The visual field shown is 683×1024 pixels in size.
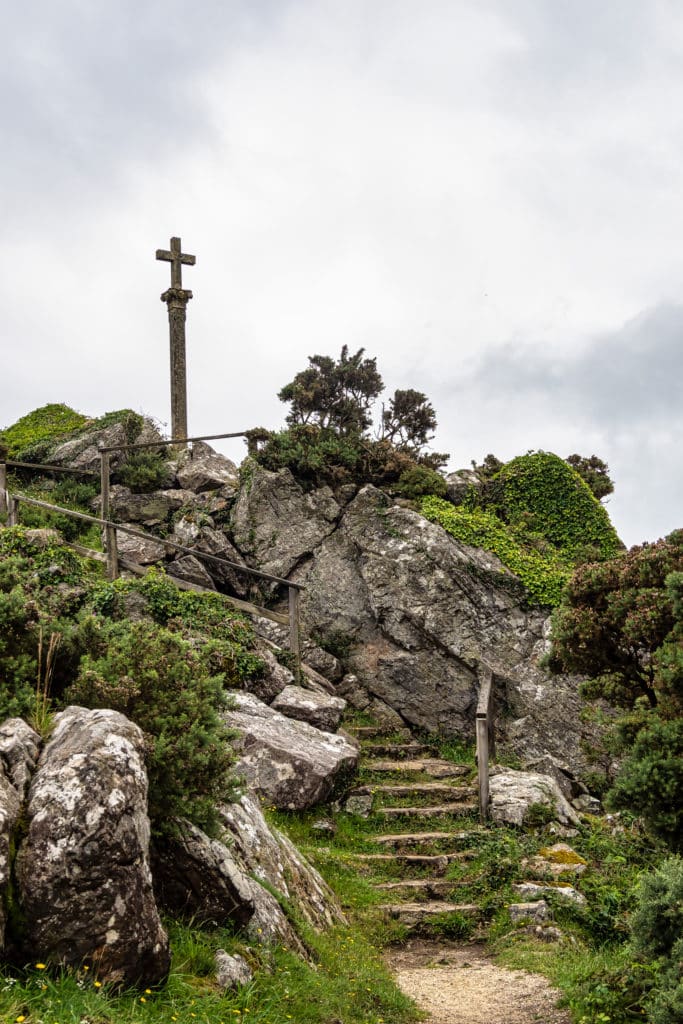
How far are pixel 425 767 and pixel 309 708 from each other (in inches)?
88.6

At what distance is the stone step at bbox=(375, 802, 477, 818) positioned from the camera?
11.4 m

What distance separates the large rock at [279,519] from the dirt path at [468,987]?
874cm

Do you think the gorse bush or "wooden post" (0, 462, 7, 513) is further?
"wooden post" (0, 462, 7, 513)

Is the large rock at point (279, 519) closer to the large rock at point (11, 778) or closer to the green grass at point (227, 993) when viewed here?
the green grass at point (227, 993)

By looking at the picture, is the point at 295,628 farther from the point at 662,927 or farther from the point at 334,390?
the point at 334,390

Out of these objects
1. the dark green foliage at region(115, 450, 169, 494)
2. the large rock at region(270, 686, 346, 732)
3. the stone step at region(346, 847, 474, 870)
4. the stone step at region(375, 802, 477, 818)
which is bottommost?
the stone step at region(346, 847, 474, 870)

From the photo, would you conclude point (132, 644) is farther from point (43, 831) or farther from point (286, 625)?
point (286, 625)

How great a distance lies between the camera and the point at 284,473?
675 inches

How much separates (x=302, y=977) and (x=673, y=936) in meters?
2.59

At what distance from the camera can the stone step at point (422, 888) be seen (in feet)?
31.8

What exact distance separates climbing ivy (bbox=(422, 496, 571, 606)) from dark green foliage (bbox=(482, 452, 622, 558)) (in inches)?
24.7

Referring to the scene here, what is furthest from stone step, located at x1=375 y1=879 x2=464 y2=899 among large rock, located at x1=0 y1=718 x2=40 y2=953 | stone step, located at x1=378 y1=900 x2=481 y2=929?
large rock, located at x1=0 y1=718 x2=40 y2=953

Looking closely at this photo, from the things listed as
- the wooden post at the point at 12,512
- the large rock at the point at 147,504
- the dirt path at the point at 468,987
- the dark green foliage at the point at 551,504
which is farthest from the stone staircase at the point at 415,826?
the wooden post at the point at 12,512

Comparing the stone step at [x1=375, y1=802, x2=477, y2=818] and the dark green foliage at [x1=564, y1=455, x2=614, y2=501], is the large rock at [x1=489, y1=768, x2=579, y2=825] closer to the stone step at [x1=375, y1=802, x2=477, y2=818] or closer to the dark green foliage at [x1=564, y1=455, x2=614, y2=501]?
the stone step at [x1=375, y1=802, x2=477, y2=818]
